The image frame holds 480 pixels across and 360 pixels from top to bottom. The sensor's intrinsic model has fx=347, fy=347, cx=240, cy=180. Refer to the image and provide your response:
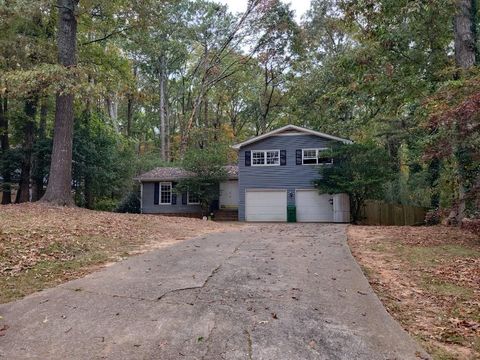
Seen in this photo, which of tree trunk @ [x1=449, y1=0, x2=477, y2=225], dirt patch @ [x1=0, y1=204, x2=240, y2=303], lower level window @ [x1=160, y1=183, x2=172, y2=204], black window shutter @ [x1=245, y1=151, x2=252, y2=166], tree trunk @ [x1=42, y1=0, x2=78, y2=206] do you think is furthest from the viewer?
lower level window @ [x1=160, y1=183, x2=172, y2=204]

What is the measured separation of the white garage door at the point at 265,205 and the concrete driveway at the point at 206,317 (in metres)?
14.4

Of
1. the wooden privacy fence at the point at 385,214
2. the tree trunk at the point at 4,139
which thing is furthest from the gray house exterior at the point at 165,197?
the wooden privacy fence at the point at 385,214

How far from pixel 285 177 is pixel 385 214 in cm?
590

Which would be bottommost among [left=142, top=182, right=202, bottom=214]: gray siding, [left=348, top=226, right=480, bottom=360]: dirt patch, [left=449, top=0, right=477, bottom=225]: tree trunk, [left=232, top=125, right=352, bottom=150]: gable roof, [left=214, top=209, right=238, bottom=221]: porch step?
[left=348, top=226, right=480, bottom=360]: dirt patch

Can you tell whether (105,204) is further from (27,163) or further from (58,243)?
(58,243)

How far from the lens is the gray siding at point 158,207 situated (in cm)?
2289

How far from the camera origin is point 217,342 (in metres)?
3.10

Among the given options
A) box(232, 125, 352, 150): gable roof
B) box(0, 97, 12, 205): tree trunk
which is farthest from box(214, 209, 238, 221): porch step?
box(0, 97, 12, 205): tree trunk

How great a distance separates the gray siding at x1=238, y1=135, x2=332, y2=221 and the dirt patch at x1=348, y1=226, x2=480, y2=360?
1060cm

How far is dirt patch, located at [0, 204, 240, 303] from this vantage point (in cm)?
511

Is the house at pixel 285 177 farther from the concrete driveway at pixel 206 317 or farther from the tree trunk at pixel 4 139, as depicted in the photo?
the concrete driveway at pixel 206 317

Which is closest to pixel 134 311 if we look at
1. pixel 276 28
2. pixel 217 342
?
pixel 217 342

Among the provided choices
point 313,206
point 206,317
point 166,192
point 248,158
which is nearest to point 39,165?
point 166,192

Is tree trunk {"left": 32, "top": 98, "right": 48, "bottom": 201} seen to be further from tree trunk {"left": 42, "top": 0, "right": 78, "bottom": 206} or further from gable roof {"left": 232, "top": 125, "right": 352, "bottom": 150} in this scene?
gable roof {"left": 232, "top": 125, "right": 352, "bottom": 150}
